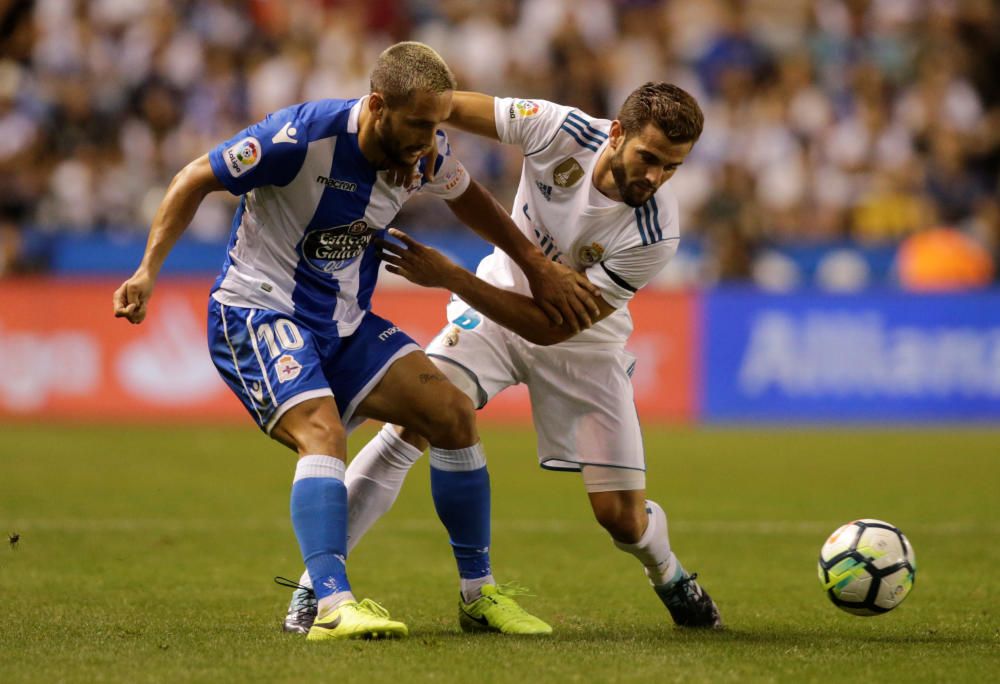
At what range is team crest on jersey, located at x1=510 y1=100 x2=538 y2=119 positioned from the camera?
5980 millimetres

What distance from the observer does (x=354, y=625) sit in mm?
5004

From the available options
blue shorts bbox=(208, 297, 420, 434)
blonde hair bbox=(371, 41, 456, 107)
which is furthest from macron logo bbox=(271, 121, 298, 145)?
blue shorts bbox=(208, 297, 420, 434)

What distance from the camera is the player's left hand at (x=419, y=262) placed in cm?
552

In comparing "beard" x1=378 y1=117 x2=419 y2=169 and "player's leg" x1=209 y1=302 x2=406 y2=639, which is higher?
"beard" x1=378 y1=117 x2=419 y2=169

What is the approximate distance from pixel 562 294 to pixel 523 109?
836 mm

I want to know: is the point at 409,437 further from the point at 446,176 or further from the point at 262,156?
the point at 262,156

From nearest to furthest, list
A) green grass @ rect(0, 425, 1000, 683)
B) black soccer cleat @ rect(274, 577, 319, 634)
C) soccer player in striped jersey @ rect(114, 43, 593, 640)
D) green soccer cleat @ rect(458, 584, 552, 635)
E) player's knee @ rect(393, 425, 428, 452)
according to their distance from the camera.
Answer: green grass @ rect(0, 425, 1000, 683) < soccer player in striped jersey @ rect(114, 43, 593, 640) < black soccer cleat @ rect(274, 577, 319, 634) < green soccer cleat @ rect(458, 584, 552, 635) < player's knee @ rect(393, 425, 428, 452)

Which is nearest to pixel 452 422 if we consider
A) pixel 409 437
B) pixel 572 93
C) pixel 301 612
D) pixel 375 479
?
pixel 409 437

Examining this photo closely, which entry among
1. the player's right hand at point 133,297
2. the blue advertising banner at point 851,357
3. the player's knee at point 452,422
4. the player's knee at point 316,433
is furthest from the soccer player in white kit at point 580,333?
the blue advertising banner at point 851,357

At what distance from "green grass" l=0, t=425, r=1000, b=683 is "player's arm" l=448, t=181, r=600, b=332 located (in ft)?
4.04

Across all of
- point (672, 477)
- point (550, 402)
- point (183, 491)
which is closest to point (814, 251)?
point (672, 477)

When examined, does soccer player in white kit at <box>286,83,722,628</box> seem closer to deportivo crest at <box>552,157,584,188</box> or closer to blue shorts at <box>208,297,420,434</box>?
deportivo crest at <box>552,157,584,188</box>

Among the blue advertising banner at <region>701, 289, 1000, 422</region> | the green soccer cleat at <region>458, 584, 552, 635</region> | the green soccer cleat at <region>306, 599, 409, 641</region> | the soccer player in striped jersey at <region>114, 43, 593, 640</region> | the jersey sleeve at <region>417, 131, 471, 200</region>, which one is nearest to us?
the green soccer cleat at <region>306, 599, 409, 641</region>

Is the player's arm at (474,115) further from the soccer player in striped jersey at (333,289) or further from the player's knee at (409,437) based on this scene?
the player's knee at (409,437)
